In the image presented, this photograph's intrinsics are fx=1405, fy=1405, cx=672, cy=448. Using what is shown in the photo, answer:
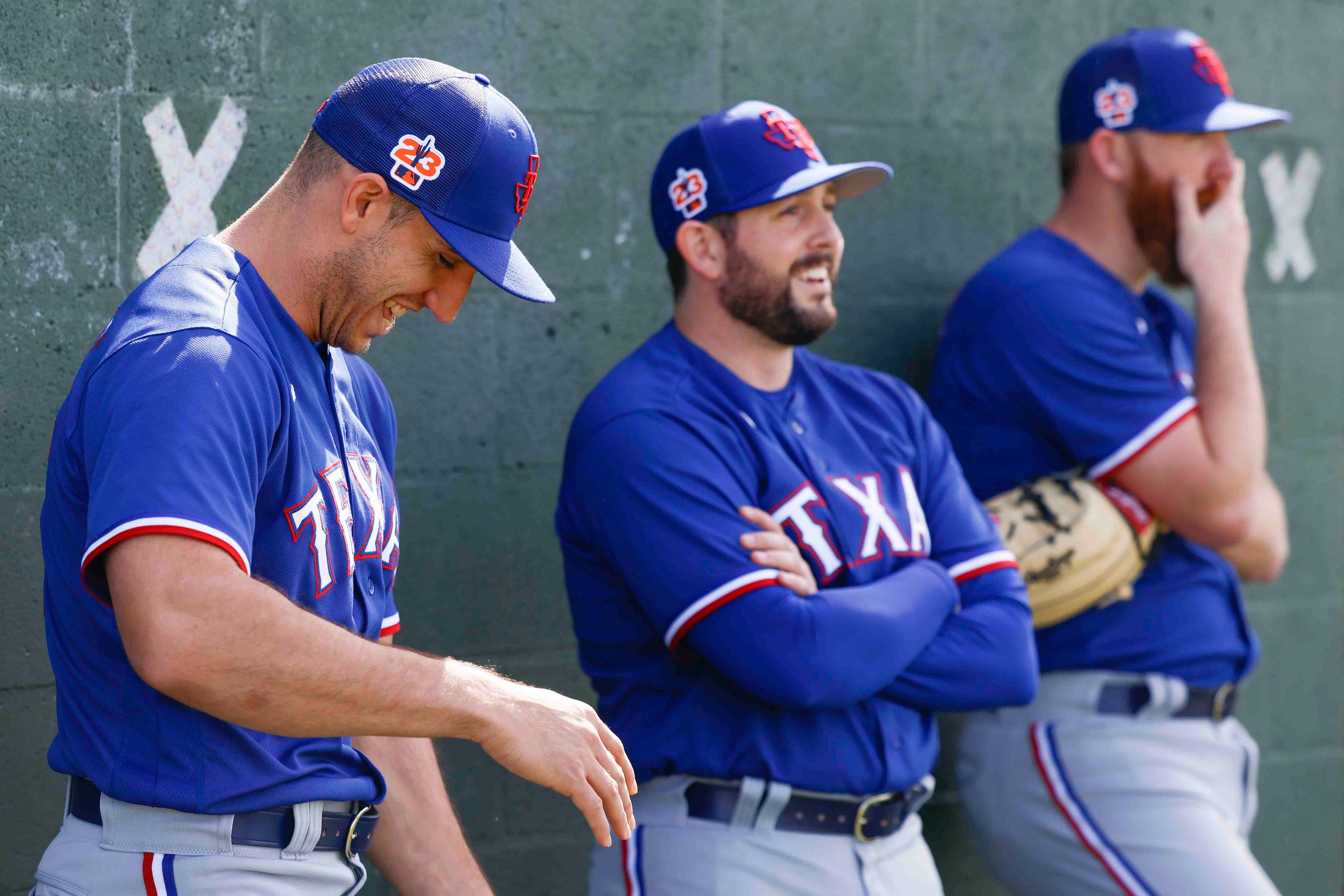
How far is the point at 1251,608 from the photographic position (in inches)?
165

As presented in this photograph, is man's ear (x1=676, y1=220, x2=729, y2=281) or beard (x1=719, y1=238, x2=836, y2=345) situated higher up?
man's ear (x1=676, y1=220, x2=729, y2=281)

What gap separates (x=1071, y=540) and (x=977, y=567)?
37 cm

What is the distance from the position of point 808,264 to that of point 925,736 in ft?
3.07

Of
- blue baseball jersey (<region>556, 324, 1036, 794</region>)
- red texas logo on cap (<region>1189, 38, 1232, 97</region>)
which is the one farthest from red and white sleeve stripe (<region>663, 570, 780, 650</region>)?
red texas logo on cap (<region>1189, 38, 1232, 97</region>)

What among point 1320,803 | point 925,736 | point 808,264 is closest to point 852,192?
point 808,264

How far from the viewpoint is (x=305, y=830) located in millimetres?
1855

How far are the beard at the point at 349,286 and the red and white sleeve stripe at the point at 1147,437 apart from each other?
1775 millimetres

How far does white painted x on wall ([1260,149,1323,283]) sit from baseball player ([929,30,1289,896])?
899 millimetres

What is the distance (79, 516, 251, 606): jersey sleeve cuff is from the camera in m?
1.52

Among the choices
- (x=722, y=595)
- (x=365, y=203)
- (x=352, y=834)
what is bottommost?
(x=352, y=834)

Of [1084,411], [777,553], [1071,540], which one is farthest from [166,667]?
[1084,411]

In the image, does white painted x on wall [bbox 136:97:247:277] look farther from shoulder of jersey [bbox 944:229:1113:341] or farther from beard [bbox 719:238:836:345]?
shoulder of jersey [bbox 944:229:1113:341]

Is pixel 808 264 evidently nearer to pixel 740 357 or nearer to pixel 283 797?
pixel 740 357

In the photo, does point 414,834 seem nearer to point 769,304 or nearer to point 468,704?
point 468,704
